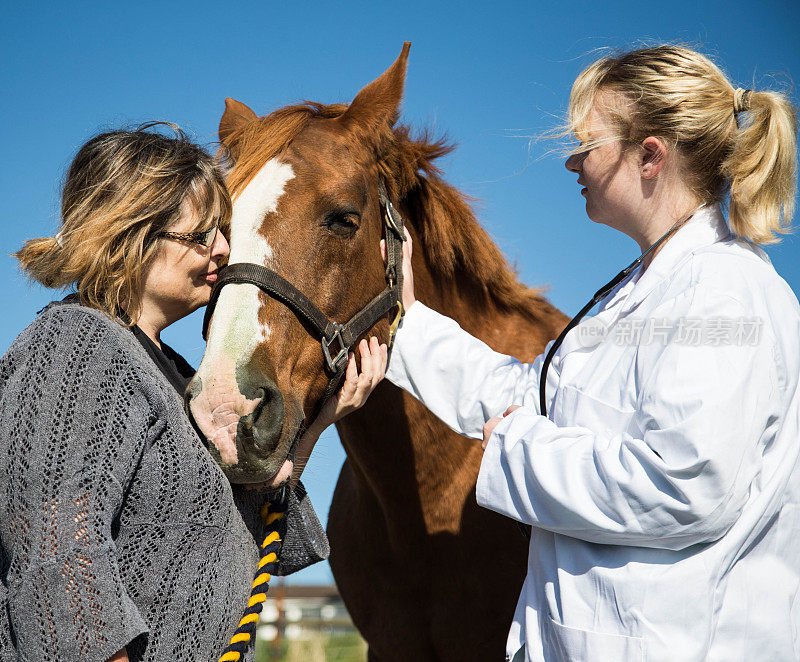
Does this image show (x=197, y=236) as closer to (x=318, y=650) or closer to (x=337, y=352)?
(x=337, y=352)

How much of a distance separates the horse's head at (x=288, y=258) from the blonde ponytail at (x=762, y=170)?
107 centimetres

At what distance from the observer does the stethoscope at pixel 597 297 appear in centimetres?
174

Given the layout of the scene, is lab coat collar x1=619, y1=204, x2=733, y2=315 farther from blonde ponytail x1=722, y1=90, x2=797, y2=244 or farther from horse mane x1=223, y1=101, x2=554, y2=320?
horse mane x1=223, y1=101, x2=554, y2=320

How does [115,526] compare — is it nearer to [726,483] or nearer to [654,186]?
[726,483]

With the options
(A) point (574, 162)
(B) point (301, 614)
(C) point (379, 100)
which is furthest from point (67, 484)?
(B) point (301, 614)

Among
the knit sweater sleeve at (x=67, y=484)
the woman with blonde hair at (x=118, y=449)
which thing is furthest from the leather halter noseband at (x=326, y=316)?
the knit sweater sleeve at (x=67, y=484)

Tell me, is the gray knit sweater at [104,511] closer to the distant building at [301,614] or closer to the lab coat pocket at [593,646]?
the lab coat pocket at [593,646]

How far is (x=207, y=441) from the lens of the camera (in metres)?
1.65

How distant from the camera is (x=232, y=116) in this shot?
108 inches

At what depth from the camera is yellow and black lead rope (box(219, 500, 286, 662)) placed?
60.4 inches

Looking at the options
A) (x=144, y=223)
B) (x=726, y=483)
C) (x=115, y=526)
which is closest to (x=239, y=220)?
(x=144, y=223)

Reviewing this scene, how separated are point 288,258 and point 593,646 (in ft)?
4.07

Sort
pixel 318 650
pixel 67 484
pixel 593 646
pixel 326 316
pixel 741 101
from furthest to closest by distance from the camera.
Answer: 1. pixel 318 650
2. pixel 326 316
3. pixel 741 101
4. pixel 593 646
5. pixel 67 484

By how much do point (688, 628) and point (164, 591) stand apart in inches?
41.7
